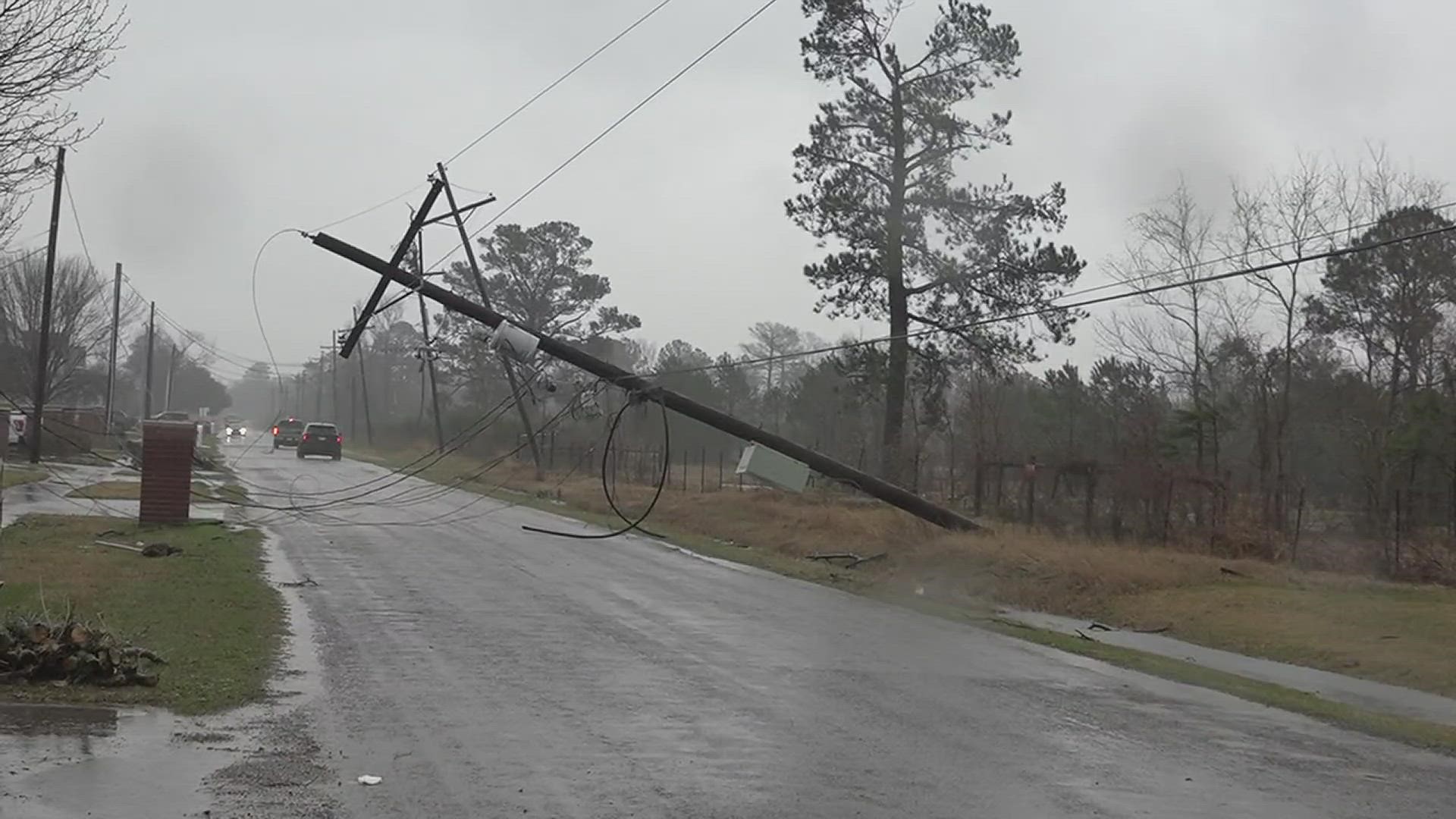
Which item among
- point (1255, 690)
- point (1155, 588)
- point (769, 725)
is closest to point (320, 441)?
point (1155, 588)

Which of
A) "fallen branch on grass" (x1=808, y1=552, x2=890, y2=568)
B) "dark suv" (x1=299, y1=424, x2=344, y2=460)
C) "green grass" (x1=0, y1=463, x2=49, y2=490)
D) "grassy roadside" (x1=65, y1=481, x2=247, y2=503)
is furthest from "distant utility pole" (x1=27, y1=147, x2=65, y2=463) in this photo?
"fallen branch on grass" (x1=808, y1=552, x2=890, y2=568)

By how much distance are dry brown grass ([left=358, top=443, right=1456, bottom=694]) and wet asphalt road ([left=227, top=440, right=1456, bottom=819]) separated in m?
3.82

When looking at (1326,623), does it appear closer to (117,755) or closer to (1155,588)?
(1155,588)

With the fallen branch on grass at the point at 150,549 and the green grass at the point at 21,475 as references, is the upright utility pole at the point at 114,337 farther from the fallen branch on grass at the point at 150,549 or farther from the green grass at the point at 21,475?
the fallen branch on grass at the point at 150,549

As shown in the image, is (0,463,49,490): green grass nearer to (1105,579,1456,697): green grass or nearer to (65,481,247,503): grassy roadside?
(65,481,247,503): grassy roadside

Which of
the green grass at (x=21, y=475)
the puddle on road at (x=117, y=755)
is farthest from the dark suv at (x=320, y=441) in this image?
the puddle on road at (x=117, y=755)

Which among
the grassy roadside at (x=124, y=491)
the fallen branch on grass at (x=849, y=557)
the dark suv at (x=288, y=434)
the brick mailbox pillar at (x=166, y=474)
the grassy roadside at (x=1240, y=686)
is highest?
the dark suv at (x=288, y=434)

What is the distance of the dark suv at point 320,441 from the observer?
5778 cm

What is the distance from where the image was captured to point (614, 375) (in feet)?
67.5

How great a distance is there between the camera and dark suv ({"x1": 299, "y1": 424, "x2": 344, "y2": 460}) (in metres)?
57.8

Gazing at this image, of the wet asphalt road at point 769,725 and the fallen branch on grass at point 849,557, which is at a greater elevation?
the fallen branch on grass at point 849,557

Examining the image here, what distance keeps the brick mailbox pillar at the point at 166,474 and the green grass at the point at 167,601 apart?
91cm

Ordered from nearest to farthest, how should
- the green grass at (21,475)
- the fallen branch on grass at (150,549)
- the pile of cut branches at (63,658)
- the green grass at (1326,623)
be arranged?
the pile of cut branches at (63,658) < the green grass at (1326,623) < the fallen branch on grass at (150,549) < the green grass at (21,475)

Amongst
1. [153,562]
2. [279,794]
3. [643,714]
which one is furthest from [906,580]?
[279,794]
